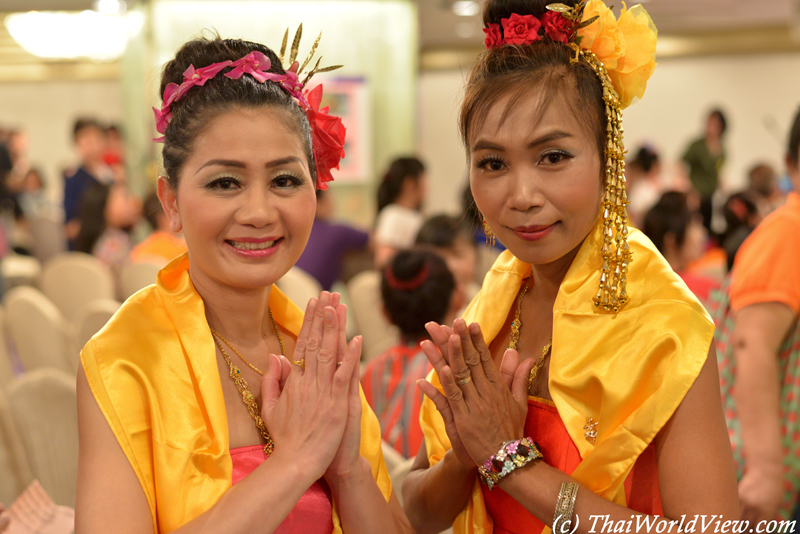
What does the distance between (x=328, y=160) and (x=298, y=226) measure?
223 mm

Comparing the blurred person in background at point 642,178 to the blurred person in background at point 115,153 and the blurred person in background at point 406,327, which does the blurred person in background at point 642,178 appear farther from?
the blurred person in background at point 115,153

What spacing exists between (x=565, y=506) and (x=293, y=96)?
0.81 m

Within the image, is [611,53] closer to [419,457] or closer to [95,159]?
[419,457]

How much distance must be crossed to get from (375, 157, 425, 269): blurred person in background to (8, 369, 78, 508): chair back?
267 centimetres

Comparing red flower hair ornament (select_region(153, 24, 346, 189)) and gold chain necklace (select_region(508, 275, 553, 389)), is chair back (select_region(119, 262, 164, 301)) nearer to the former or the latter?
red flower hair ornament (select_region(153, 24, 346, 189))

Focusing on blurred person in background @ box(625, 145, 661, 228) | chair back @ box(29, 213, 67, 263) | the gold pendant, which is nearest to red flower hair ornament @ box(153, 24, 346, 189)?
the gold pendant

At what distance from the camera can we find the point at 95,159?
7.43 metres

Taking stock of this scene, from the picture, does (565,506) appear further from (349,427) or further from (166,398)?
(166,398)

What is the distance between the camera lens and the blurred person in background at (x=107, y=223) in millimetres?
5414

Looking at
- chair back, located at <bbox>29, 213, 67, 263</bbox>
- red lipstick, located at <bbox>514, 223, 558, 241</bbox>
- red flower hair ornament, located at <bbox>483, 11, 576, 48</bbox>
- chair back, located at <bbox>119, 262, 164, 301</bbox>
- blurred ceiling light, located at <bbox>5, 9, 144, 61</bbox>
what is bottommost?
chair back, located at <bbox>29, 213, 67, 263</bbox>

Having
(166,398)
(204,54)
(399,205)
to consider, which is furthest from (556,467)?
(399,205)

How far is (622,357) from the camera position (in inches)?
47.4

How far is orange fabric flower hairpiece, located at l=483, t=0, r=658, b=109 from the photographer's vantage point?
1291 mm

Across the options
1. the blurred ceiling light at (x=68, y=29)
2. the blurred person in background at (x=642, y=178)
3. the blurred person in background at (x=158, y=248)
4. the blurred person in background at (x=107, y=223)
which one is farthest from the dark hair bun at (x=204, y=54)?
the blurred ceiling light at (x=68, y=29)
